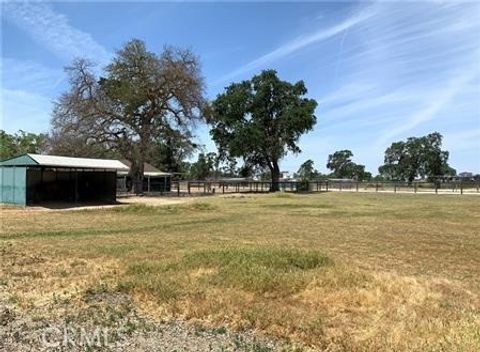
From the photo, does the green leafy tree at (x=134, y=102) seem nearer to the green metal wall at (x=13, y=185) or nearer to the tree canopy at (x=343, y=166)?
the green metal wall at (x=13, y=185)

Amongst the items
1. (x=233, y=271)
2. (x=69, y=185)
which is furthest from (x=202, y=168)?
(x=233, y=271)

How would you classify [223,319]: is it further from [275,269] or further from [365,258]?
[365,258]

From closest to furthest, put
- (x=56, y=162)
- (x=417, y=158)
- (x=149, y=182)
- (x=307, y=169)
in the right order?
1. (x=56, y=162)
2. (x=149, y=182)
3. (x=417, y=158)
4. (x=307, y=169)

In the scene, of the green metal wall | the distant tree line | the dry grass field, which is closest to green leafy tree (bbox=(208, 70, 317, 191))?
the distant tree line

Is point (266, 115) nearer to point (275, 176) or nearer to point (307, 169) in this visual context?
point (275, 176)

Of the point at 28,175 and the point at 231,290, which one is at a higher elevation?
the point at 28,175

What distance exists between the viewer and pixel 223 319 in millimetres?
6234

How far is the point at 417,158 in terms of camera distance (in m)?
112

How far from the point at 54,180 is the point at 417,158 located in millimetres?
95465

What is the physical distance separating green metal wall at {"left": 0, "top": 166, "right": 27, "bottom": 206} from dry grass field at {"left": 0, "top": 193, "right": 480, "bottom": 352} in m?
12.6

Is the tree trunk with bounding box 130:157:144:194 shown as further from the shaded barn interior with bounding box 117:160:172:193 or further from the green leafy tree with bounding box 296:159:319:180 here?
the green leafy tree with bounding box 296:159:319:180

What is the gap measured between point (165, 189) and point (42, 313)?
49.4 meters

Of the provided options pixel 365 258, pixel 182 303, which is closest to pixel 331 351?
pixel 182 303

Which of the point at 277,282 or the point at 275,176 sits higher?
the point at 275,176
